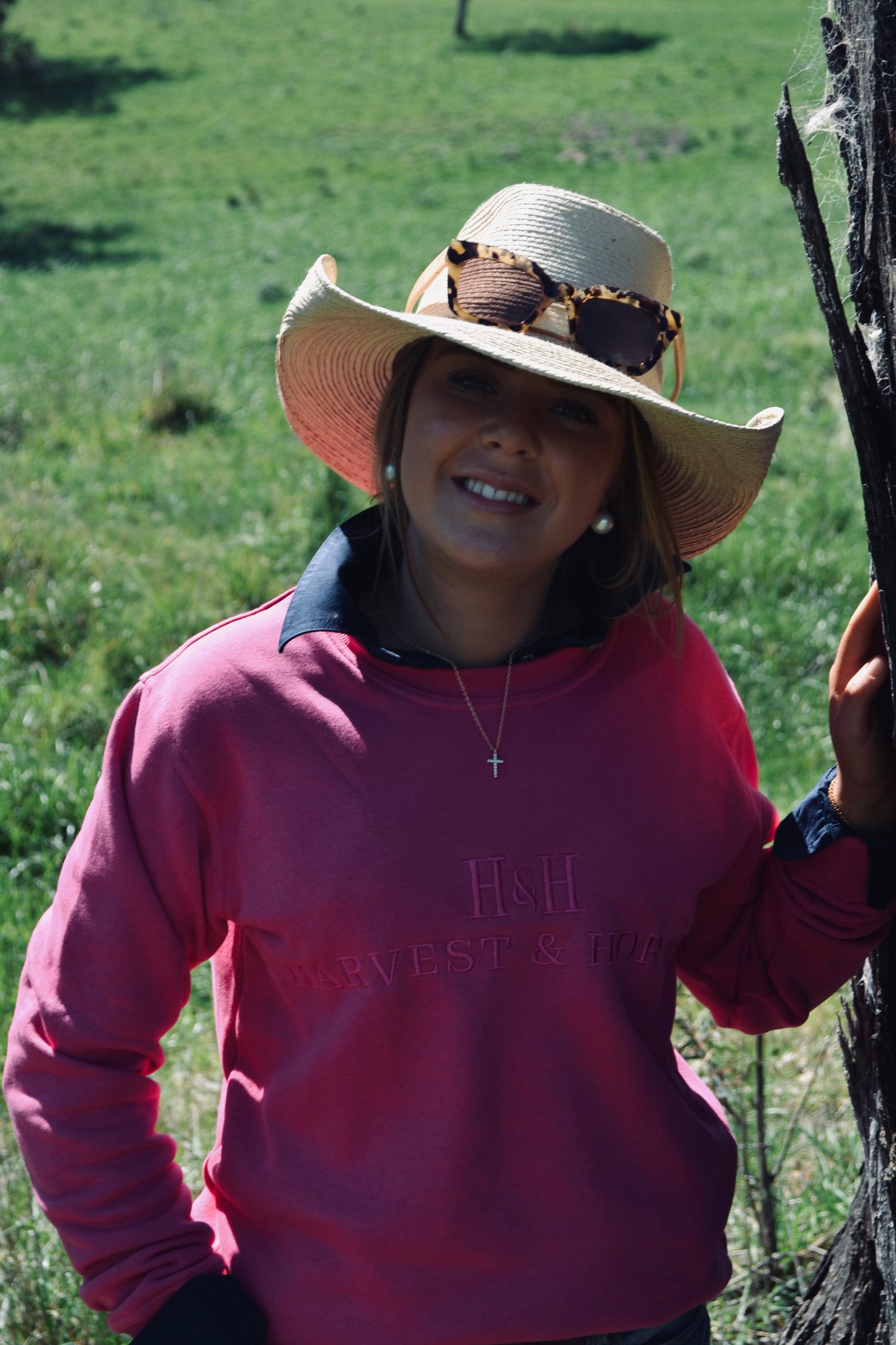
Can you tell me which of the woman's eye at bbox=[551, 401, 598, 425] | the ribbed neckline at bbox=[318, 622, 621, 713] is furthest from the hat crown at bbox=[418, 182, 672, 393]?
the ribbed neckline at bbox=[318, 622, 621, 713]

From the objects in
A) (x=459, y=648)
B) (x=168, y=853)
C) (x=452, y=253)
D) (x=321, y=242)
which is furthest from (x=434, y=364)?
(x=321, y=242)

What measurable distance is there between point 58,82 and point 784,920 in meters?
40.3

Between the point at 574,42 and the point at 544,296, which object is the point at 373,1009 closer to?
the point at 544,296

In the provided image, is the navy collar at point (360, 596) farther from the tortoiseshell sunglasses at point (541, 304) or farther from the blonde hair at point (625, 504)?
the tortoiseshell sunglasses at point (541, 304)

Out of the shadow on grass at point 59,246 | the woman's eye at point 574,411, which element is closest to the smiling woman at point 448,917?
the woman's eye at point 574,411

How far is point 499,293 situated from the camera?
178 centimetres

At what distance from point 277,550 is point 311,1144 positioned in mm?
4699

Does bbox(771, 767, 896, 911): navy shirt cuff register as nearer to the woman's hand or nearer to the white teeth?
the woman's hand

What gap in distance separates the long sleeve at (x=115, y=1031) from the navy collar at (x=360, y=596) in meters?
0.24

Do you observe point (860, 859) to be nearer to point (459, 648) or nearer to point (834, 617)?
point (459, 648)

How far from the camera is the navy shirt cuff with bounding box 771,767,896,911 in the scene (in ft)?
5.68

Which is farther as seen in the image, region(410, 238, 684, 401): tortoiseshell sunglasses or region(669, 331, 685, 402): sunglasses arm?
region(669, 331, 685, 402): sunglasses arm

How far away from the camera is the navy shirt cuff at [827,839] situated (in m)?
A: 1.73

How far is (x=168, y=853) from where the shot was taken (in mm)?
1594
